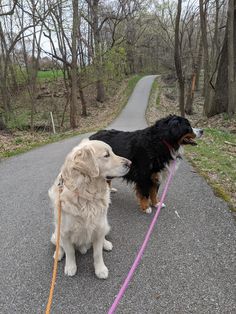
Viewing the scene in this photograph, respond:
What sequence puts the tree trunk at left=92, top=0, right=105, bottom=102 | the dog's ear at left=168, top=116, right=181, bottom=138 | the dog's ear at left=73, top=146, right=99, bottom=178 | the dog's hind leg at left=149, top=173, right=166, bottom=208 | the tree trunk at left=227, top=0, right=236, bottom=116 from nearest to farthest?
the dog's ear at left=73, top=146, right=99, bottom=178 < the dog's ear at left=168, top=116, right=181, bottom=138 < the dog's hind leg at left=149, top=173, right=166, bottom=208 < the tree trunk at left=227, top=0, right=236, bottom=116 < the tree trunk at left=92, top=0, right=105, bottom=102

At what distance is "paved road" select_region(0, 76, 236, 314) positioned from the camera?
2.65 meters

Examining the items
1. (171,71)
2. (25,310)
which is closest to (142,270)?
(25,310)

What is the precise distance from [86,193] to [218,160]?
540 cm

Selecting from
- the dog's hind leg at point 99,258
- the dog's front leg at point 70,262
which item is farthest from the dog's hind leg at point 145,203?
the dog's front leg at point 70,262

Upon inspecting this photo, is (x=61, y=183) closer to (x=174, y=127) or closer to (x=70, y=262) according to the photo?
(x=70, y=262)

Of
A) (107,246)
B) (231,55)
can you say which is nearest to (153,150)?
(107,246)

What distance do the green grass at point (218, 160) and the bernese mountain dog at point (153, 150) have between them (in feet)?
4.29

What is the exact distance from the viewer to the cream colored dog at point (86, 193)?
2.65 metres

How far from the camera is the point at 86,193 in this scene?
2764mm

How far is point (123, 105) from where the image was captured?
27.1m

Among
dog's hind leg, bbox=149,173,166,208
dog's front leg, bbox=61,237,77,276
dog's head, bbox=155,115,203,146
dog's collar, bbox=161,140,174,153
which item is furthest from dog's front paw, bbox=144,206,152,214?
dog's front leg, bbox=61,237,77,276

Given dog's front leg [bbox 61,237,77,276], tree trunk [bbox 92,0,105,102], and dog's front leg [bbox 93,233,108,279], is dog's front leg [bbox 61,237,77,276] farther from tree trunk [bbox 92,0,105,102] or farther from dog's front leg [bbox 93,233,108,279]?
tree trunk [bbox 92,0,105,102]

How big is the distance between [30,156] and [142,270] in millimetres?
7489

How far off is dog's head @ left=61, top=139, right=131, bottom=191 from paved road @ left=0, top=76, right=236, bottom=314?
1.18m
